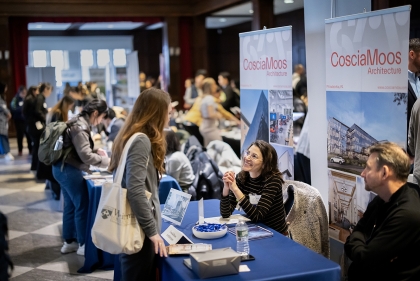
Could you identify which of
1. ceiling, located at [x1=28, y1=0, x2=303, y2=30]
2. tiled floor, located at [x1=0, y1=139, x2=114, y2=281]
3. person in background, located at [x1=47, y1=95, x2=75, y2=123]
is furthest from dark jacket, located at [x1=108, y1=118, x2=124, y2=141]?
ceiling, located at [x1=28, y1=0, x2=303, y2=30]

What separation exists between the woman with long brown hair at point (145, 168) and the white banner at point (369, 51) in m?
1.18

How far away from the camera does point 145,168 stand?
8.45 ft

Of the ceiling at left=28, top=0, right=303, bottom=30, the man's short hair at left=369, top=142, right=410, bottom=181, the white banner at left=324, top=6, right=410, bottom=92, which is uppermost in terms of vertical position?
the ceiling at left=28, top=0, right=303, bottom=30

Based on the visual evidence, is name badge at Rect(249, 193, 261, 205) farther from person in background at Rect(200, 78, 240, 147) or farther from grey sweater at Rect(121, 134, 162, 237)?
person in background at Rect(200, 78, 240, 147)

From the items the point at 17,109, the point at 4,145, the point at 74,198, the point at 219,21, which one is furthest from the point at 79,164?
the point at 219,21

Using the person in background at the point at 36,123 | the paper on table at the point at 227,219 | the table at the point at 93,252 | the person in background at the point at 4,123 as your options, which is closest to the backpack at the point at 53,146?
the table at the point at 93,252

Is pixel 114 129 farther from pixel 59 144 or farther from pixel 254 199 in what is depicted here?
pixel 254 199

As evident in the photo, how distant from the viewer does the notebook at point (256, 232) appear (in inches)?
114

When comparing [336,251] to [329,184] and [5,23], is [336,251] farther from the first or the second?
[5,23]

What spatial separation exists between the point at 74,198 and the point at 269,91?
6.20ft

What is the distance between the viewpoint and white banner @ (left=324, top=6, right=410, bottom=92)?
2902mm

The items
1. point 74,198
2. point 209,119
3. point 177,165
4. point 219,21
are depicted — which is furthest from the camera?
point 219,21

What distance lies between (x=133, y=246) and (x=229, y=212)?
2.81ft

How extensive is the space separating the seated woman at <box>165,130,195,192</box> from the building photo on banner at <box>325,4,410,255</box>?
1.86 meters
